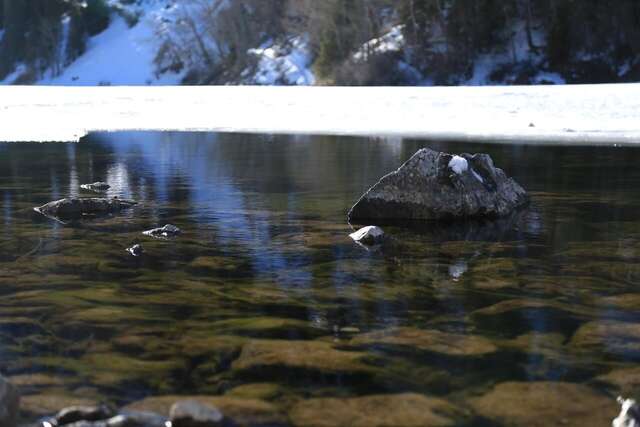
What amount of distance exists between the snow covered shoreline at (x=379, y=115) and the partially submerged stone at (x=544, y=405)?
13.1 m

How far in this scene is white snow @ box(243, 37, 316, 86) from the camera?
5397 centimetres

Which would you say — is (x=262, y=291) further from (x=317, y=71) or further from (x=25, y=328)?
(x=317, y=71)

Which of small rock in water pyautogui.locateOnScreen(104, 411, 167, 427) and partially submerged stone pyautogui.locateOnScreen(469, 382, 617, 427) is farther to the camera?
partially submerged stone pyautogui.locateOnScreen(469, 382, 617, 427)

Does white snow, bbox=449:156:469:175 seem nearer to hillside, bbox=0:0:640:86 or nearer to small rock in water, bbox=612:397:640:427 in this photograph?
small rock in water, bbox=612:397:640:427

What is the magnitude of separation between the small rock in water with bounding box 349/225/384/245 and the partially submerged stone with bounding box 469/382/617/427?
293 cm

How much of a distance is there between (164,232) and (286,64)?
50.8 metres

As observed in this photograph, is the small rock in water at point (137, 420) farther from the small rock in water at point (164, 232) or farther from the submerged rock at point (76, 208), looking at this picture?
the submerged rock at point (76, 208)

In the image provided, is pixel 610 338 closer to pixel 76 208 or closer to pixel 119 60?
pixel 76 208

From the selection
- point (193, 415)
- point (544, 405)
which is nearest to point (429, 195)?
point (544, 405)

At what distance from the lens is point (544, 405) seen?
3.21 meters

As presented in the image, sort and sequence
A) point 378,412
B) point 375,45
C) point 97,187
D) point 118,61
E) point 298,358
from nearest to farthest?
1. point 378,412
2. point 298,358
3. point 97,187
4. point 375,45
5. point 118,61

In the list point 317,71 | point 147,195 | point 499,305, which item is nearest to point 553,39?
point 317,71

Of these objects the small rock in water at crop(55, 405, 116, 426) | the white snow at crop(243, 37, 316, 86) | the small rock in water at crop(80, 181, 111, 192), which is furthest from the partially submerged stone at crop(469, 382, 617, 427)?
the white snow at crop(243, 37, 316, 86)

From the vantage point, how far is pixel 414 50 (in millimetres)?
46531
